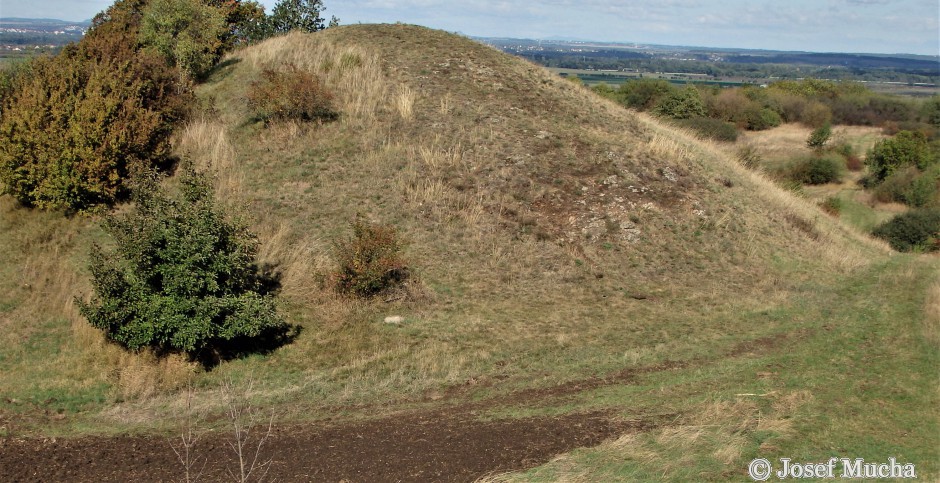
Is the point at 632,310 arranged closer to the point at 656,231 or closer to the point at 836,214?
the point at 656,231

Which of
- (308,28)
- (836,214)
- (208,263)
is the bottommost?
(836,214)

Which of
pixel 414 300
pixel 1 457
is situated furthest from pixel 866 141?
pixel 1 457

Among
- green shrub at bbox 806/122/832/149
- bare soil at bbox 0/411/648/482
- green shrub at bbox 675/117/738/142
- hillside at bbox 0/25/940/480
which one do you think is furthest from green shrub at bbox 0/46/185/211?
green shrub at bbox 806/122/832/149

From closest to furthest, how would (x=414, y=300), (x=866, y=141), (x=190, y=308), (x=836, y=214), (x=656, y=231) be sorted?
(x=190, y=308) < (x=414, y=300) < (x=656, y=231) < (x=836, y=214) < (x=866, y=141)

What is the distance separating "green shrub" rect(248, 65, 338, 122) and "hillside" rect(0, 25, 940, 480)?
0.41 meters

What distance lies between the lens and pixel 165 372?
11.1m

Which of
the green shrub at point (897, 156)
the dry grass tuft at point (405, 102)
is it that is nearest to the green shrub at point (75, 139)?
the dry grass tuft at point (405, 102)

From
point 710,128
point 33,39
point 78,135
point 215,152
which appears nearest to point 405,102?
point 215,152

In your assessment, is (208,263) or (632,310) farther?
(632,310)

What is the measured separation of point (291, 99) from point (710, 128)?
26537mm

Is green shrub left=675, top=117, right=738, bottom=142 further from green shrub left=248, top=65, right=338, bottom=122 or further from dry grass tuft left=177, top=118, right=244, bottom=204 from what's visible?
dry grass tuft left=177, top=118, right=244, bottom=204

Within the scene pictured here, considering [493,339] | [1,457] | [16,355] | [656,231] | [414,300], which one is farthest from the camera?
[656,231]

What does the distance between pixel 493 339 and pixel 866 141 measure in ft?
170

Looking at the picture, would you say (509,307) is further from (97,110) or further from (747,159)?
(747,159)
